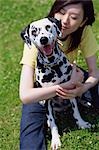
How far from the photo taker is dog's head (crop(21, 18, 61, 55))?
3980mm

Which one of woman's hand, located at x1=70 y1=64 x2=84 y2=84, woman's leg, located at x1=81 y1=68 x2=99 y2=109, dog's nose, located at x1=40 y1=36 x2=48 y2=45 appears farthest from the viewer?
woman's leg, located at x1=81 y1=68 x2=99 y2=109

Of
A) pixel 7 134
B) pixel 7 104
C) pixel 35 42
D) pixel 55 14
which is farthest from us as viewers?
pixel 7 104

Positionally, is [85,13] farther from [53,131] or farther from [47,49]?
[53,131]

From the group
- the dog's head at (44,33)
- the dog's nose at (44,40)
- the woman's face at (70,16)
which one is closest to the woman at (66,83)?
the woman's face at (70,16)

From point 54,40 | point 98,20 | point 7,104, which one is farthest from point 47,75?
point 98,20

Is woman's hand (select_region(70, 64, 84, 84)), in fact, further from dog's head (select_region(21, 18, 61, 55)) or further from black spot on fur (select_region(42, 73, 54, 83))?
dog's head (select_region(21, 18, 61, 55))

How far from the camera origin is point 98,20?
7.50 metres

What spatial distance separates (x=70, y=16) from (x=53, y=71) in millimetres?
581

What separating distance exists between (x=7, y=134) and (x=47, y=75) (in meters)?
1.15

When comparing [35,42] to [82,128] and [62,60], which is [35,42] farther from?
[82,128]

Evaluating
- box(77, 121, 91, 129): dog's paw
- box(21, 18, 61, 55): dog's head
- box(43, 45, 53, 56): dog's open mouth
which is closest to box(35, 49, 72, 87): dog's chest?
box(43, 45, 53, 56): dog's open mouth

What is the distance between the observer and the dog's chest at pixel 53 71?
14.7 ft

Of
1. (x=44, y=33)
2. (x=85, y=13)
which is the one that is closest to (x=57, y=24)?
(x=44, y=33)

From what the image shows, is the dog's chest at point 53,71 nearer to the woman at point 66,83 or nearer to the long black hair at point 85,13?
the woman at point 66,83
